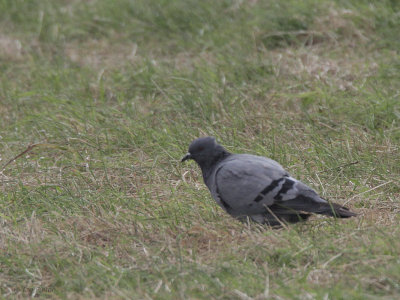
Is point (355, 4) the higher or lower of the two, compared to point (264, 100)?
higher

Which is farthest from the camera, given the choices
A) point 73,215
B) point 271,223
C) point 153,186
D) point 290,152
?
point 290,152

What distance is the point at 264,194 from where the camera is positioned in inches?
139

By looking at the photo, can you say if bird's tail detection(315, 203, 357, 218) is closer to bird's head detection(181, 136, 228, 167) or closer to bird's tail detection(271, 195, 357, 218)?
bird's tail detection(271, 195, 357, 218)

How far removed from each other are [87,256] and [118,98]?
2.68 m

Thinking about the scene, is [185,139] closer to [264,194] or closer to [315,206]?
[264,194]

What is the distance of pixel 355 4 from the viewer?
6926mm

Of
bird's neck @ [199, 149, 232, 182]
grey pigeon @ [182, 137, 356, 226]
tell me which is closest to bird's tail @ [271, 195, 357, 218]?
grey pigeon @ [182, 137, 356, 226]

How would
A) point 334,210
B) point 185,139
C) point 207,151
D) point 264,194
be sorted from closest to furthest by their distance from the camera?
point 334,210 → point 264,194 → point 207,151 → point 185,139

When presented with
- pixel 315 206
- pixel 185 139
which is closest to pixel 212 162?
pixel 315 206

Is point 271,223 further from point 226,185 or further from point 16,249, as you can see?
point 16,249

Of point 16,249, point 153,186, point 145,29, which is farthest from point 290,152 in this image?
point 145,29

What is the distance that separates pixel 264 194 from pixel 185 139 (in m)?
1.53

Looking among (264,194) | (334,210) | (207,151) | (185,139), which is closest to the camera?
(334,210)

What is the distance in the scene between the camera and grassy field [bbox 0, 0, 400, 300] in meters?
3.17
